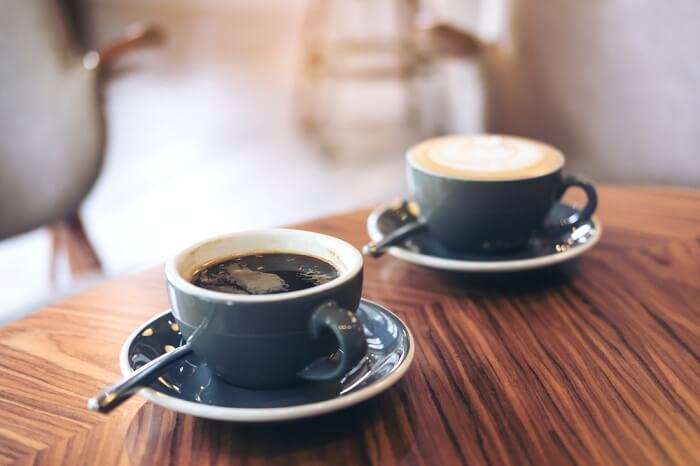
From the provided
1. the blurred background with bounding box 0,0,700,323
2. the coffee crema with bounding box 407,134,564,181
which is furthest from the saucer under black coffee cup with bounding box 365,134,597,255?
the blurred background with bounding box 0,0,700,323

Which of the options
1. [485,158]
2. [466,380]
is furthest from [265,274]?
[485,158]

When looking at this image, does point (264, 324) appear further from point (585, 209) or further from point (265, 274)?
point (585, 209)

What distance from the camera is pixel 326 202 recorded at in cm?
191

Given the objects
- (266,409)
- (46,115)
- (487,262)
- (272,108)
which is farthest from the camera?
(272,108)

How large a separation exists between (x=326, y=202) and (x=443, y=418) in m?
1.53

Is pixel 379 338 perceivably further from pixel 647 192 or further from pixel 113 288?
pixel 647 192

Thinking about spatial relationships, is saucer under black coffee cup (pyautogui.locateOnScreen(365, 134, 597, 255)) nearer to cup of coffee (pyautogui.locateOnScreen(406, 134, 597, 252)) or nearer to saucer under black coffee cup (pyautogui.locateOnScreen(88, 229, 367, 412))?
cup of coffee (pyautogui.locateOnScreen(406, 134, 597, 252))

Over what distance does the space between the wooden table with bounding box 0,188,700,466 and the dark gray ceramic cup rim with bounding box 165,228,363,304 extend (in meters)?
0.07

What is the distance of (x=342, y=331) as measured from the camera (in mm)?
353

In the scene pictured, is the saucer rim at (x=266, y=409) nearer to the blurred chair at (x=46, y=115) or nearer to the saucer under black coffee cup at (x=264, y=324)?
the saucer under black coffee cup at (x=264, y=324)

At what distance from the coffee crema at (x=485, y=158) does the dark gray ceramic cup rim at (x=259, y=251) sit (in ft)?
0.58

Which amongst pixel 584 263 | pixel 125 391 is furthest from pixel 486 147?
pixel 125 391

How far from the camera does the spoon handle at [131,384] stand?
34 cm

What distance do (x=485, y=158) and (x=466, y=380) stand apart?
228mm
